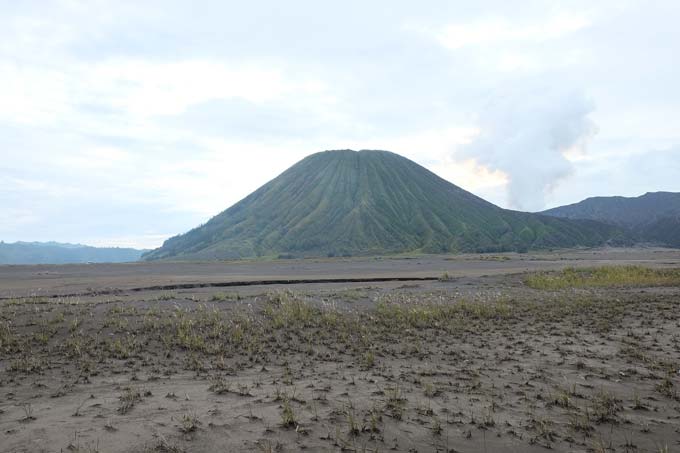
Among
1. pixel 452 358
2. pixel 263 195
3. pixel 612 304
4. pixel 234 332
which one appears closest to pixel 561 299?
pixel 612 304

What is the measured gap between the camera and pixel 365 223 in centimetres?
15212

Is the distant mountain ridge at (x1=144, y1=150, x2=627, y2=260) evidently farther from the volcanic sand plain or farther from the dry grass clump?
the volcanic sand plain

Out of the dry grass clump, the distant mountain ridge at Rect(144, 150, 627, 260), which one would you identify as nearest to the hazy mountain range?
the distant mountain ridge at Rect(144, 150, 627, 260)

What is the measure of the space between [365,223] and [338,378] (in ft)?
469

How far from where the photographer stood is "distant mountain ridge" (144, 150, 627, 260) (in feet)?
450

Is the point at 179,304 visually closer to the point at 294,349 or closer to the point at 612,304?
the point at 294,349

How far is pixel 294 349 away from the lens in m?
12.3

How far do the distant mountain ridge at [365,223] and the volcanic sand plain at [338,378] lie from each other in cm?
10400

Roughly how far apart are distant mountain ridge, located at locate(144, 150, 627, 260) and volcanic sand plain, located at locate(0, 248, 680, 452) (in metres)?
104

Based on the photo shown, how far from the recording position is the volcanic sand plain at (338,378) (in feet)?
21.0

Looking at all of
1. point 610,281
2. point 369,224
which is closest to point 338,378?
point 610,281

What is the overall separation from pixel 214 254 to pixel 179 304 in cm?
11525

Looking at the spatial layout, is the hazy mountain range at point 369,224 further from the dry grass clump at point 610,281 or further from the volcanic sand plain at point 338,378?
the volcanic sand plain at point 338,378

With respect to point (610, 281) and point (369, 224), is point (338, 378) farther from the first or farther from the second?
Answer: point (369, 224)
